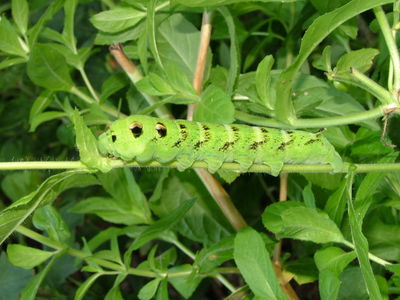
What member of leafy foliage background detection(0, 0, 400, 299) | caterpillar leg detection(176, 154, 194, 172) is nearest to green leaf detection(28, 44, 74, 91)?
leafy foliage background detection(0, 0, 400, 299)

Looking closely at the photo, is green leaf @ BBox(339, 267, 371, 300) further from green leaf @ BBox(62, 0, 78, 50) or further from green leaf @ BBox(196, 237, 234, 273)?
green leaf @ BBox(62, 0, 78, 50)

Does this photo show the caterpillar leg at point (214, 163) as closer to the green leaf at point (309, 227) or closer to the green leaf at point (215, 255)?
the green leaf at point (309, 227)

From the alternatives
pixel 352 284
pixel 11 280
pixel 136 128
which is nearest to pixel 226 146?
pixel 136 128

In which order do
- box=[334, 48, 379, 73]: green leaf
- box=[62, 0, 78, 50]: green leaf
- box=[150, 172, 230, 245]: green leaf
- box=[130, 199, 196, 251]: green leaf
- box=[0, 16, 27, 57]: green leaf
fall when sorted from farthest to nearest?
box=[150, 172, 230, 245]: green leaf
box=[62, 0, 78, 50]: green leaf
box=[0, 16, 27, 57]: green leaf
box=[130, 199, 196, 251]: green leaf
box=[334, 48, 379, 73]: green leaf

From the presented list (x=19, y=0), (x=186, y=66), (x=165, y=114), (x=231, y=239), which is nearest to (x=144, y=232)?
(x=231, y=239)

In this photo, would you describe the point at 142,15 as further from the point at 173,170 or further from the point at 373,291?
the point at 373,291

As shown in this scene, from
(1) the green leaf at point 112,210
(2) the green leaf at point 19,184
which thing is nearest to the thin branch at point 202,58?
(1) the green leaf at point 112,210
